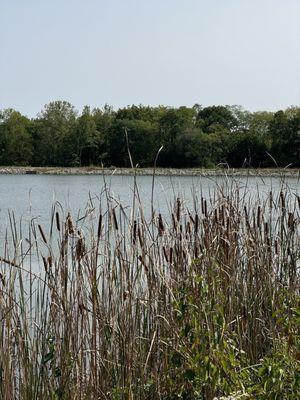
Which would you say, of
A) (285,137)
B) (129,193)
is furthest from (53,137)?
(129,193)

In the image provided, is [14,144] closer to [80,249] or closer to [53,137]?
[53,137]

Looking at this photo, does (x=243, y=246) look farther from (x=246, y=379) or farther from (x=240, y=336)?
(x=246, y=379)

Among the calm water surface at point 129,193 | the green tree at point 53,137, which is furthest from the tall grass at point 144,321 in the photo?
the green tree at point 53,137

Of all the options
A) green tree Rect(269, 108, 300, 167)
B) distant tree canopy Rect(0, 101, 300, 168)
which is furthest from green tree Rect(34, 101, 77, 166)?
green tree Rect(269, 108, 300, 167)

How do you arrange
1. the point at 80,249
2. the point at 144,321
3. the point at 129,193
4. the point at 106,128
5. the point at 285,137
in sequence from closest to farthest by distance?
the point at 80,249, the point at 144,321, the point at 129,193, the point at 285,137, the point at 106,128

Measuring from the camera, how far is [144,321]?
4238 mm

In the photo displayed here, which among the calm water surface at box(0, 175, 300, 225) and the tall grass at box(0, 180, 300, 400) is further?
the calm water surface at box(0, 175, 300, 225)

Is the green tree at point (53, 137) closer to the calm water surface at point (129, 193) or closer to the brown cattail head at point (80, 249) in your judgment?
the calm water surface at point (129, 193)

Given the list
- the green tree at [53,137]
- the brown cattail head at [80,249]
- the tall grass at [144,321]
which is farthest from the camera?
the green tree at [53,137]

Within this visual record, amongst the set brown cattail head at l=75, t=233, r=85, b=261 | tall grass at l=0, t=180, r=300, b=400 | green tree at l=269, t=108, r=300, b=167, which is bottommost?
tall grass at l=0, t=180, r=300, b=400

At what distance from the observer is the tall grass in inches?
144

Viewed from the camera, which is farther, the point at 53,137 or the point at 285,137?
the point at 53,137

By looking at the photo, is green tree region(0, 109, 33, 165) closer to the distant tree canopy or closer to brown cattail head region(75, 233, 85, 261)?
Result: the distant tree canopy

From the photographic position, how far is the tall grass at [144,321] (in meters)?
3.67
